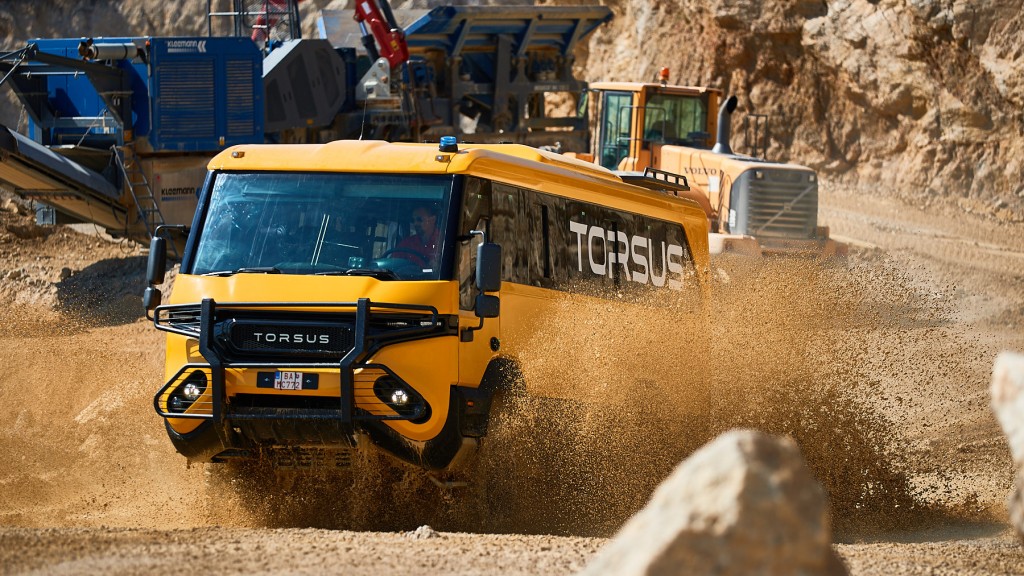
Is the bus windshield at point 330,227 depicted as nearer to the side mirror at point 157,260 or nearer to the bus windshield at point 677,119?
the side mirror at point 157,260

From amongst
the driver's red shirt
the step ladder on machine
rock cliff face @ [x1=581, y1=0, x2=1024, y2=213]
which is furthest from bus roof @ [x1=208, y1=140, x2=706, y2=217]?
rock cliff face @ [x1=581, y1=0, x2=1024, y2=213]

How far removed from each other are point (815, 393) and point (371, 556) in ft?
18.4

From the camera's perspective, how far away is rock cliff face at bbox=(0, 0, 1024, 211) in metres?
26.5

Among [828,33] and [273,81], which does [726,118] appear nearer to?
[273,81]

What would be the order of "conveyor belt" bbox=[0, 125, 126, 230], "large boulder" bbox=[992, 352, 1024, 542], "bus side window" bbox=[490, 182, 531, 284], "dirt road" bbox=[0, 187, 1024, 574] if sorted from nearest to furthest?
"large boulder" bbox=[992, 352, 1024, 542]
"dirt road" bbox=[0, 187, 1024, 574]
"bus side window" bbox=[490, 182, 531, 284]
"conveyor belt" bbox=[0, 125, 126, 230]

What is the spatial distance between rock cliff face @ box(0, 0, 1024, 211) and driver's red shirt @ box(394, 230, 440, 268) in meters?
20.8

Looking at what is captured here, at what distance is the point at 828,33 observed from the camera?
97.3 ft

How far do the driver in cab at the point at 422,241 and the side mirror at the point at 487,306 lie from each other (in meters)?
0.38

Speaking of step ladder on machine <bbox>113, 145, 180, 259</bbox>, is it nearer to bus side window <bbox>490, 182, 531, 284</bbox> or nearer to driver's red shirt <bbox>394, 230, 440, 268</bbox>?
bus side window <bbox>490, 182, 531, 284</bbox>

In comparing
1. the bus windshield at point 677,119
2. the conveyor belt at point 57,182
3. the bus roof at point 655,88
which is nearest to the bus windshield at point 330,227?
the conveyor belt at point 57,182

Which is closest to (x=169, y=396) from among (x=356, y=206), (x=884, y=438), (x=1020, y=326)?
(x=356, y=206)

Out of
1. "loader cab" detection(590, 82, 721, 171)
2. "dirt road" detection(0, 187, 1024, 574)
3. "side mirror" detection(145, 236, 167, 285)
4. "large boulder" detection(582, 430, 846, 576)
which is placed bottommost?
"dirt road" detection(0, 187, 1024, 574)

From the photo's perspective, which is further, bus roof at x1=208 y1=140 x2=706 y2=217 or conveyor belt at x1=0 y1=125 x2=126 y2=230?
conveyor belt at x1=0 y1=125 x2=126 y2=230

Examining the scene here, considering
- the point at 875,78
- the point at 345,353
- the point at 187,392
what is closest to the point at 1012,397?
the point at 345,353
